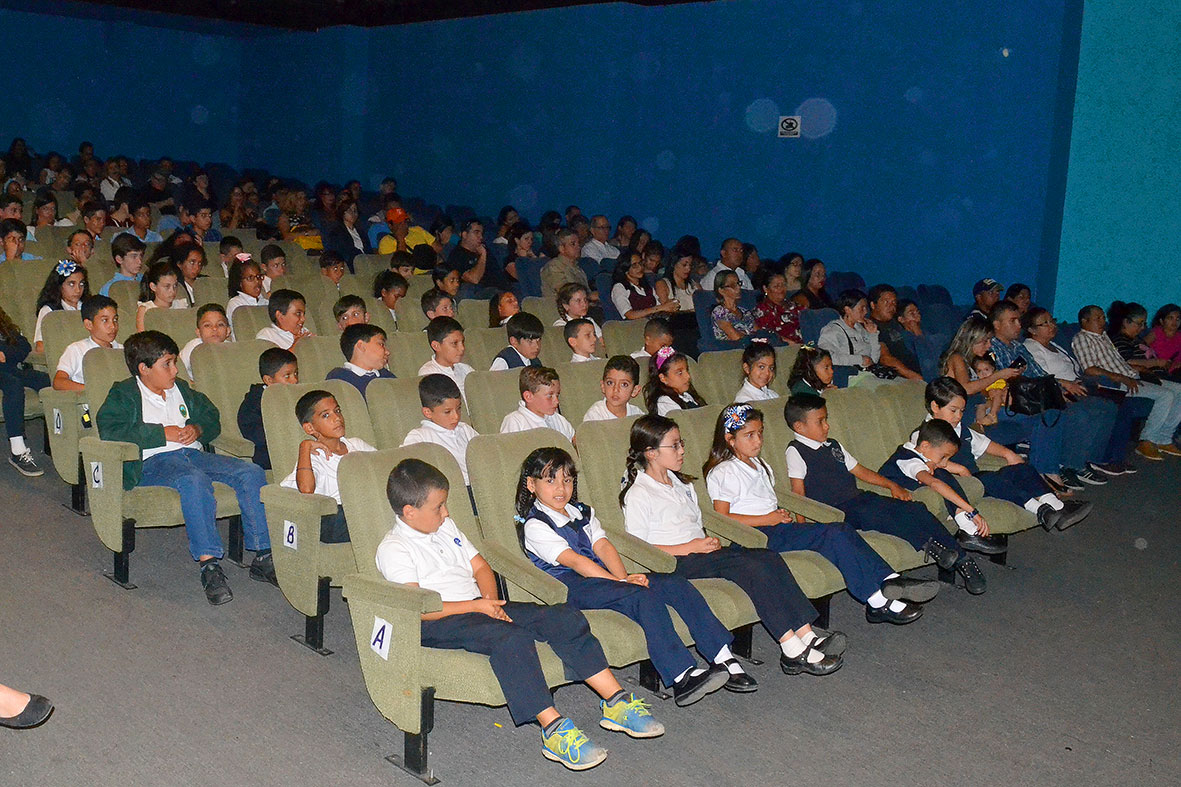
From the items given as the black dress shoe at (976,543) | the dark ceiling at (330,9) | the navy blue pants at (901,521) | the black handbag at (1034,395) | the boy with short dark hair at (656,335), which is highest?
the dark ceiling at (330,9)

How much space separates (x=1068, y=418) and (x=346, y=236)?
5.88 meters

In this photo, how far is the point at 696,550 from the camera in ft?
13.4

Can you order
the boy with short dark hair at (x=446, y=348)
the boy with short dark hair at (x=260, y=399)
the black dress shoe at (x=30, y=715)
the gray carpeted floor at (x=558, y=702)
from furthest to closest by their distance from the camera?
the boy with short dark hair at (x=446, y=348), the boy with short dark hair at (x=260, y=399), the gray carpeted floor at (x=558, y=702), the black dress shoe at (x=30, y=715)

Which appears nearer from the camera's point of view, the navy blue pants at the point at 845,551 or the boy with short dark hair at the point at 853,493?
the navy blue pants at the point at 845,551

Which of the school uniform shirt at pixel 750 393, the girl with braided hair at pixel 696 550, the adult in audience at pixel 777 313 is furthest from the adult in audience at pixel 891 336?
the girl with braided hair at pixel 696 550

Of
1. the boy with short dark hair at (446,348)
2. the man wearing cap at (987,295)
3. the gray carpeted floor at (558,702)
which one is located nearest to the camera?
the gray carpeted floor at (558,702)

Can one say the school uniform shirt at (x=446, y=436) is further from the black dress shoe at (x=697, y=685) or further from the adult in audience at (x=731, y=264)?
the adult in audience at (x=731, y=264)

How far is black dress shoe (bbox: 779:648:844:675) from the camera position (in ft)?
12.6

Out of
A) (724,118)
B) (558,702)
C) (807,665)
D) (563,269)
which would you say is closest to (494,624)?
(558,702)

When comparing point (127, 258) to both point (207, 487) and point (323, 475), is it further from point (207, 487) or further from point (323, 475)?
point (323, 475)

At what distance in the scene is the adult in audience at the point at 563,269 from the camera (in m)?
8.34

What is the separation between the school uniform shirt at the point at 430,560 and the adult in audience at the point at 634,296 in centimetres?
453

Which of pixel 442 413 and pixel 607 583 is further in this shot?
pixel 442 413

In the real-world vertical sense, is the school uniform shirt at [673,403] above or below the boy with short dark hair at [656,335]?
below
